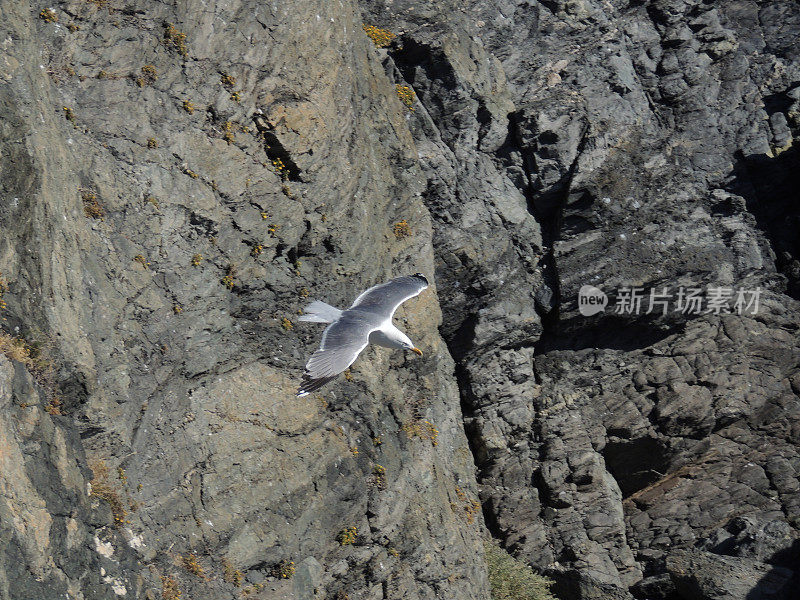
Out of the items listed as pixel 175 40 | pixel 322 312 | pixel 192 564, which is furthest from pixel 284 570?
pixel 175 40

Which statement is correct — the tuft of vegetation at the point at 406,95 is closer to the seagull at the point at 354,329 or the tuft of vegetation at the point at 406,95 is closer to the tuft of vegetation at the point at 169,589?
the seagull at the point at 354,329

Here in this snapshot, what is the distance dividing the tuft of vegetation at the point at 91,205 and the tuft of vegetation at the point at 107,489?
283 cm

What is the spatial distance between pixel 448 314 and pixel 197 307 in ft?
20.6

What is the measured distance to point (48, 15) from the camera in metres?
10.7

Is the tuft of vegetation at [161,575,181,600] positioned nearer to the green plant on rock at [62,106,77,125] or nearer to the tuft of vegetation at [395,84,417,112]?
the green plant on rock at [62,106,77,125]

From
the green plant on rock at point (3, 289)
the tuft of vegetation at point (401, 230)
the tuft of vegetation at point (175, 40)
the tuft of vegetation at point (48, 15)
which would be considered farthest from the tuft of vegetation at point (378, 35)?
the green plant on rock at point (3, 289)

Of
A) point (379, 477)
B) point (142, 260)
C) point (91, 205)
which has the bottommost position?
point (379, 477)

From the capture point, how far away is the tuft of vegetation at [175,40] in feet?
38.4

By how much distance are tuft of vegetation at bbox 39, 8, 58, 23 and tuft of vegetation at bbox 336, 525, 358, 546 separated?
7510 mm

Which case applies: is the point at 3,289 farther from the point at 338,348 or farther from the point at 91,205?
the point at 338,348

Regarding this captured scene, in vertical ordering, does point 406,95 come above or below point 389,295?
above

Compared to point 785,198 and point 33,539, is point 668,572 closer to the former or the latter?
point 785,198

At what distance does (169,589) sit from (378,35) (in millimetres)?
10267

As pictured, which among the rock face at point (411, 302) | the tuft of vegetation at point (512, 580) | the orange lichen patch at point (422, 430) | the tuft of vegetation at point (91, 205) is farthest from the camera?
the tuft of vegetation at point (512, 580)
